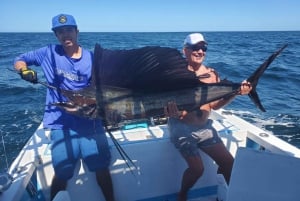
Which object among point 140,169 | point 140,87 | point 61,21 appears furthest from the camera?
point 140,169

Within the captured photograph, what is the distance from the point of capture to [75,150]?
2197 millimetres

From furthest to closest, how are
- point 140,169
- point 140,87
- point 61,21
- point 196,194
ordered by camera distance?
point 196,194, point 140,169, point 61,21, point 140,87

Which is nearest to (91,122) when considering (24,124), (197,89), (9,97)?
(197,89)

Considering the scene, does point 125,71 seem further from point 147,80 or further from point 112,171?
point 112,171

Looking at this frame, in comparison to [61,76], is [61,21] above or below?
above

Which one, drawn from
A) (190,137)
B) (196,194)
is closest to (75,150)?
(190,137)

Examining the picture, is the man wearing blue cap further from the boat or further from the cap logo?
the boat

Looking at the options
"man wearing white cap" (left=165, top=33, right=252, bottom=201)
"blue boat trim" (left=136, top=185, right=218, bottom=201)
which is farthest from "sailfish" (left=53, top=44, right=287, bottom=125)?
"blue boat trim" (left=136, top=185, right=218, bottom=201)

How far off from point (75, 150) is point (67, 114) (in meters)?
0.27

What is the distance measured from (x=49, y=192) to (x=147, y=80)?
1226mm

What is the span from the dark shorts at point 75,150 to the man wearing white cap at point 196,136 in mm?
581

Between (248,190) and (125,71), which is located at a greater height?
(125,71)

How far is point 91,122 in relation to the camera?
2.25 m

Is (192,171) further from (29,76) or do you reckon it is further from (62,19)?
(62,19)
